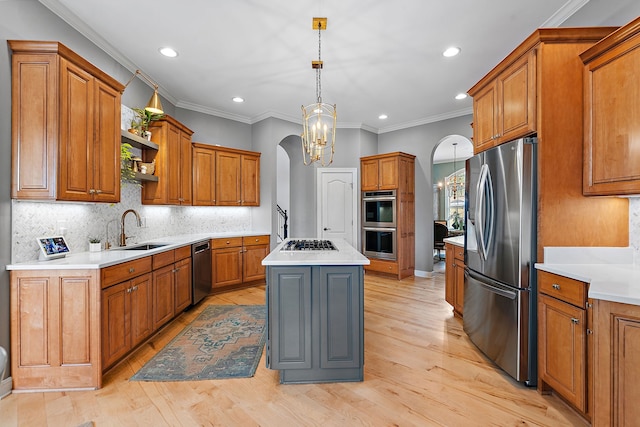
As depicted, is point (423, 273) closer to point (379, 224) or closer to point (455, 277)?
point (379, 224)

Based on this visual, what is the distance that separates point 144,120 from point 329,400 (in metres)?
3.48

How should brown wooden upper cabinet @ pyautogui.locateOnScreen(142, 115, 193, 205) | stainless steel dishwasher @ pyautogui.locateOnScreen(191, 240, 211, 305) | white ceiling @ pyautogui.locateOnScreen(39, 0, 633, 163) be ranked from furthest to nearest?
stainless steel dishwasher @ pyautogui.locateOnScreen(191, 240, 211, 305) < brown wooden upper cabinet @ pyautogui.locateOnScreen(142, 115, 193, 205) < white ceiling @ pyautogui.locateOnScreen(39, 0, 633, 163)

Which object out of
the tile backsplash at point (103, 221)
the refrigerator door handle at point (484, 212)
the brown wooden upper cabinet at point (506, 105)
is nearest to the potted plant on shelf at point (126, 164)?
the tile backsplash at point (103, 221)

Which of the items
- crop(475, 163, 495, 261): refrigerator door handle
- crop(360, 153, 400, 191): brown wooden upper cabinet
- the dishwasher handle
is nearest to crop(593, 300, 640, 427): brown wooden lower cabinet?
crop(475, 163, 495, 261): refrigerator door handle

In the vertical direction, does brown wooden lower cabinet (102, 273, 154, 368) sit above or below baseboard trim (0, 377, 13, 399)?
above

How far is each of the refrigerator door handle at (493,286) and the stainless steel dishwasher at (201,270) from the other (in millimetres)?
3190

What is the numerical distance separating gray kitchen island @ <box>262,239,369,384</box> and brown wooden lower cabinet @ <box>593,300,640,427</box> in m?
1.33

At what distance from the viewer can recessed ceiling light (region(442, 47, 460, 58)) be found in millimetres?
3232

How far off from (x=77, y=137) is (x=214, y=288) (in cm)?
273

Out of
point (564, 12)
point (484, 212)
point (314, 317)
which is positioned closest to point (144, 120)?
point (314, 317)

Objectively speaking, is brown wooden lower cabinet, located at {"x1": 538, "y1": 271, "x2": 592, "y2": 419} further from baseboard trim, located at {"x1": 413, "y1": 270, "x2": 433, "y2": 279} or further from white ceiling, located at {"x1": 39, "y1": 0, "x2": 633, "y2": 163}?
baseboard trim, located at {"x1": 413, "y1": 270, "x2": 433, "y2": 279}

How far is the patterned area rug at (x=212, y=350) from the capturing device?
233 centimetres

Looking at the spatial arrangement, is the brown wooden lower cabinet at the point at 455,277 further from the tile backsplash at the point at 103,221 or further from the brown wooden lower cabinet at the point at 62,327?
the tile backsplash at the point at 103,221

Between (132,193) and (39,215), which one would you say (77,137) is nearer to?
(39,215)
